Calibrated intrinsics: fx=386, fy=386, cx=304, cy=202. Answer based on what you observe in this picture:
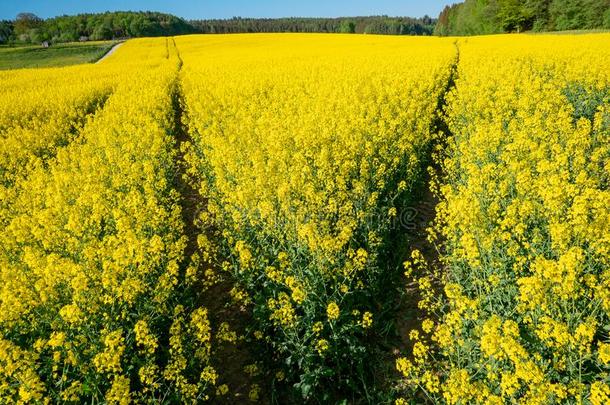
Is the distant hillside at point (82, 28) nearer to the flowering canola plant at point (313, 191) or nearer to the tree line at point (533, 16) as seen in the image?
the tree line at point (533, 16)

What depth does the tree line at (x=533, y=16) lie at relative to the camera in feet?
169

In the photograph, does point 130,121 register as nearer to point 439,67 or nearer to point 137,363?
point 137,363

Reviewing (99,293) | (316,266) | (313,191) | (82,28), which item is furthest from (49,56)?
(316,266)

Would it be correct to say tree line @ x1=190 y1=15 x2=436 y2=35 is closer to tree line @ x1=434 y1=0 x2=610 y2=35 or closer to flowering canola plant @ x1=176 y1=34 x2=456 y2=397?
tree line @ x1=434 y1=0 x2=610 y2=35

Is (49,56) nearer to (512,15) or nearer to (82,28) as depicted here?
(82,28)

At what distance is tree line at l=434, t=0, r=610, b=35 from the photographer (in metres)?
51.5

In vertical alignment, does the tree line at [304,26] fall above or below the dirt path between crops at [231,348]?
above

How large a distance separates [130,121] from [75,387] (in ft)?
32.3

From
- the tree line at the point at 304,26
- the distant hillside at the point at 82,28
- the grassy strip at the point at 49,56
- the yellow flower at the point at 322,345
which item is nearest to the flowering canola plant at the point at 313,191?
the yellow flower at the point at 322,345

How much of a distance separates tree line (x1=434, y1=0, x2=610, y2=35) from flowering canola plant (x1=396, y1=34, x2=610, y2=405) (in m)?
56.1

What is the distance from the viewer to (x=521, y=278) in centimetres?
362

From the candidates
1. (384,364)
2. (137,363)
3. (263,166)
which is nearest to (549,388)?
(384,364)

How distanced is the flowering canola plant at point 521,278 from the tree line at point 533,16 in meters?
56.1

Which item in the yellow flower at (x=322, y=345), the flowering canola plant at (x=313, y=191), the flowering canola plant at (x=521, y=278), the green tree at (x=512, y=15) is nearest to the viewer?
the flowering canola plant at (x=521, y=278)
